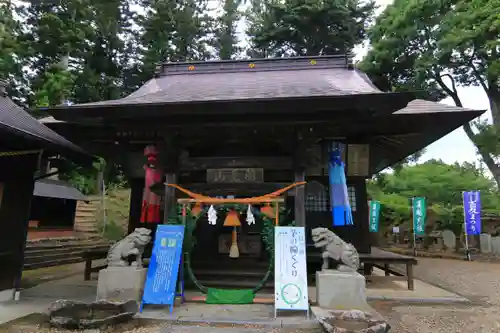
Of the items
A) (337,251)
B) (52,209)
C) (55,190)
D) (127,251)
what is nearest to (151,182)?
(127,251)

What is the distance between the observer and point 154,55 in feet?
64.9

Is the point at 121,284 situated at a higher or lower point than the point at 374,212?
lower

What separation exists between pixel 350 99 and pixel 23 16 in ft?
66.8

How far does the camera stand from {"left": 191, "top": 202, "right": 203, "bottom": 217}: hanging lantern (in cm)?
620

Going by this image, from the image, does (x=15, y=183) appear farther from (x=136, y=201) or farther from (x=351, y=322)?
(x=351, y=322)

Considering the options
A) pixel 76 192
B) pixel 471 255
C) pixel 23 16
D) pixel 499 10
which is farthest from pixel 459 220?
pixel 23 16

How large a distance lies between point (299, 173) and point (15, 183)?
19.1ft

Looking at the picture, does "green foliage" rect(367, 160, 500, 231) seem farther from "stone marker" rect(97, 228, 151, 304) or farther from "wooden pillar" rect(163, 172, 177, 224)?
"stone marker" rect(97, 228, 151, 304)

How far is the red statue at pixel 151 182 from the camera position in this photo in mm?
7027

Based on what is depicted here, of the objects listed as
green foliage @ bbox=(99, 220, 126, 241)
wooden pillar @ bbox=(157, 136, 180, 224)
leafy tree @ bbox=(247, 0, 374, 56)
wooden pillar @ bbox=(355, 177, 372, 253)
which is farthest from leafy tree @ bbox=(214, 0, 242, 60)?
wooden pillar @ bbox=(157, 136, 180, 224)

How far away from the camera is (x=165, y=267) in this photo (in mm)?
5750

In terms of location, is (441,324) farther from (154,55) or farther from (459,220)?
(154,55)

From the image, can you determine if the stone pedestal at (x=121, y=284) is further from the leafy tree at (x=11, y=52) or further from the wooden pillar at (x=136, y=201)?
the leafy tree at (x=11, y=52)

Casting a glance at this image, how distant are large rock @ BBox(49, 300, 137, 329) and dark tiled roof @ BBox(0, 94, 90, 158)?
3097mm
